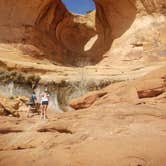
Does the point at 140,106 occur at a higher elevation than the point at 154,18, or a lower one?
lower

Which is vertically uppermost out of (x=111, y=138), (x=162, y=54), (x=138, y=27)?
(x=138, y=27)

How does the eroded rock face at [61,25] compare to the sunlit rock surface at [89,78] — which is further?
the eroded rock face at [61,25]

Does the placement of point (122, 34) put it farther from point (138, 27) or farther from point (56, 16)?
point (56, 16)

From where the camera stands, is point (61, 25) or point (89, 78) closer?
point (89, 78)

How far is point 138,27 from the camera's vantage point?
21734 millimetres

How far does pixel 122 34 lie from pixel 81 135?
1652 centimetres

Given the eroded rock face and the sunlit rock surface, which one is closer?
the sunlit rock surface

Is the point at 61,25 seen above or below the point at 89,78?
above

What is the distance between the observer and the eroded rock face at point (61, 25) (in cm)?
2116

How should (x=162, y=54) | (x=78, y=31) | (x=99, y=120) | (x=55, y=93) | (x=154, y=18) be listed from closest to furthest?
1. (x=99, y=120)
2. (x=55, y=93)
3. (x=162, y=54)
4. (x=154, y=18)
5. (x=78, y=31)

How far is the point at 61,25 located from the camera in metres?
25.9

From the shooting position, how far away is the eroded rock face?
21.2 meters

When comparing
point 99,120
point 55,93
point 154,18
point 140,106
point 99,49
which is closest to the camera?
point 99,120

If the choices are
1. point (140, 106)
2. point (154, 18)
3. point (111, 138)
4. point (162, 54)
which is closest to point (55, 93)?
point (162, 54)
